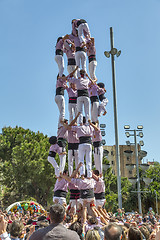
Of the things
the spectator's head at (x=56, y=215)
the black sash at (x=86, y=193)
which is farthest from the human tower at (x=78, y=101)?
the spectator's head at (x=56, y=215)

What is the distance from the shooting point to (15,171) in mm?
26500

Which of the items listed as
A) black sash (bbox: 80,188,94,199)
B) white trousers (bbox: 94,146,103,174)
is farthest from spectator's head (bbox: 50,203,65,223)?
white trousers (bbox: 94,146,103,174)

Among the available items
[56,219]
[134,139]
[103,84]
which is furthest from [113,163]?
[56,219]

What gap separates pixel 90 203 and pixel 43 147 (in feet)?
59.7

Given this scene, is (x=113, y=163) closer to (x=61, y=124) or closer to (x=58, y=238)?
(x=61, y=124)

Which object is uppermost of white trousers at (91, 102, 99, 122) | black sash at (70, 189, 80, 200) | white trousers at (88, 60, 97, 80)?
white trousers at (88, 60, 97, 80)

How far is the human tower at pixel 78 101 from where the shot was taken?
10875 mm

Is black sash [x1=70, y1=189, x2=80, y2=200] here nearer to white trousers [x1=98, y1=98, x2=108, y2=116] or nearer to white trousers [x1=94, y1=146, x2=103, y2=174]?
white trousers [x1=94, y1=146, x2=103, y2=174]

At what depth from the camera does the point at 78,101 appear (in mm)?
10906

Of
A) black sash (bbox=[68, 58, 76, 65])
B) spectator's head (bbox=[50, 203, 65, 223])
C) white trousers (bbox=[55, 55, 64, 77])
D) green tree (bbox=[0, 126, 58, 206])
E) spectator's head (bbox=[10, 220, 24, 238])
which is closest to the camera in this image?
spectator's head (bbox=[50, 203, 65, 223])

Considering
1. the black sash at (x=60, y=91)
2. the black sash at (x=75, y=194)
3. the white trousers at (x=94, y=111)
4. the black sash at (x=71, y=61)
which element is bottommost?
the black sash at (x=75, y=194)

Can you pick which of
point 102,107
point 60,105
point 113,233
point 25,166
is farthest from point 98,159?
point 25,166

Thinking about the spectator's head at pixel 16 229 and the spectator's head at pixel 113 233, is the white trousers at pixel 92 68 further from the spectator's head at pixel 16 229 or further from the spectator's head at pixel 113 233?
the spectator's head at pixel 113 233

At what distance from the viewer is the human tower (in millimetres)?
10875
